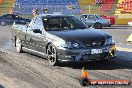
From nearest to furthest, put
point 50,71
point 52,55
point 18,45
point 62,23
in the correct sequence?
point 50,71, point 52,55, point 62,23, point 18,45

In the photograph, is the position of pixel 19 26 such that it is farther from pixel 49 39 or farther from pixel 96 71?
pixel 96 71

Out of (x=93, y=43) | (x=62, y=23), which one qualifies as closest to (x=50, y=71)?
(x=93, y=43)

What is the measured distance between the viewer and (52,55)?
991 cm

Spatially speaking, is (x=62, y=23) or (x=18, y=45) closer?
(x=62, y=23)

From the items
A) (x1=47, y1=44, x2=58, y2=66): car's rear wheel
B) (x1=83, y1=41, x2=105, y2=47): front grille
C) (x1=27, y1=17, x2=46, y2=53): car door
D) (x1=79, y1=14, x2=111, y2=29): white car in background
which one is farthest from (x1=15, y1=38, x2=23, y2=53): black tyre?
(x1=79, y1=14, x2=111, y2=29): white car in background

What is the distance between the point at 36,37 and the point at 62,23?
2.97 feet

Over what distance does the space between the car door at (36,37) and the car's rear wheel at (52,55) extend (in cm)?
36

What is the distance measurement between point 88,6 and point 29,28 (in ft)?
125

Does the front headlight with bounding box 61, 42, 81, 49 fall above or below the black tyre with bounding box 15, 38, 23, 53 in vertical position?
above

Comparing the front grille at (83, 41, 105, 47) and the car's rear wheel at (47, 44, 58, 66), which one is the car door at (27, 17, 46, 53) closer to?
the car's rear wheel at (47, 44, 58, 66)

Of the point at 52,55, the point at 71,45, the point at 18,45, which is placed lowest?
the point at 18,45

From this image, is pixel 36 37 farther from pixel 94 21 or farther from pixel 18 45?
pixel 94 21

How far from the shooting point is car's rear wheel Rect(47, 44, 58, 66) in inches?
383

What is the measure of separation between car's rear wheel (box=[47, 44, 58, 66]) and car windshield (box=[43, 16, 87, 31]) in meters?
0.78
